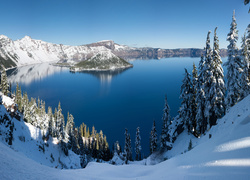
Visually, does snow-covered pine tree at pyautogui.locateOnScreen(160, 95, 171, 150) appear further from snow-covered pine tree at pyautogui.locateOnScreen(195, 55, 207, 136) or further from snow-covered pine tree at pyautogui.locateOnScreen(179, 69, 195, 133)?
snow-covered pine tree at pyautogui.locateOnScreen(195, 55, 207, 136)

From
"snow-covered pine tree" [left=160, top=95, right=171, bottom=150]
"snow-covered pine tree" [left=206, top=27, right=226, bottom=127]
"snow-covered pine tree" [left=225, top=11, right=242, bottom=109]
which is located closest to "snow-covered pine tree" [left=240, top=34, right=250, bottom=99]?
"snow-covered pine tree" [left=225, top=11, right=242, bottom=109]

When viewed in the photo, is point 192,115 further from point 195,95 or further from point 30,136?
point 30,136

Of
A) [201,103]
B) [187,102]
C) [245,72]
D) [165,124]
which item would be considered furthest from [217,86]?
[165,124]

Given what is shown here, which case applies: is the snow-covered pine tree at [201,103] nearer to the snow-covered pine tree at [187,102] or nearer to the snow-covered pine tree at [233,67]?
the snow-covered pine tree at [187,102]

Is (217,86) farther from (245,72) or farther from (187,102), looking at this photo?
(245,72)

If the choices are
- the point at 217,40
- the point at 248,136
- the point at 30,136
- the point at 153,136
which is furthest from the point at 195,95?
the point at 30,136

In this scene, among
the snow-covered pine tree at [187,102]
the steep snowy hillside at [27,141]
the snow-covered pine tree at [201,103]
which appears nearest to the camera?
the snow-covered pine tree at [201,103]

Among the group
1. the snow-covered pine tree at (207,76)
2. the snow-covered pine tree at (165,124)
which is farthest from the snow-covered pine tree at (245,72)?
the snow-covered pine tree at (165,124)
